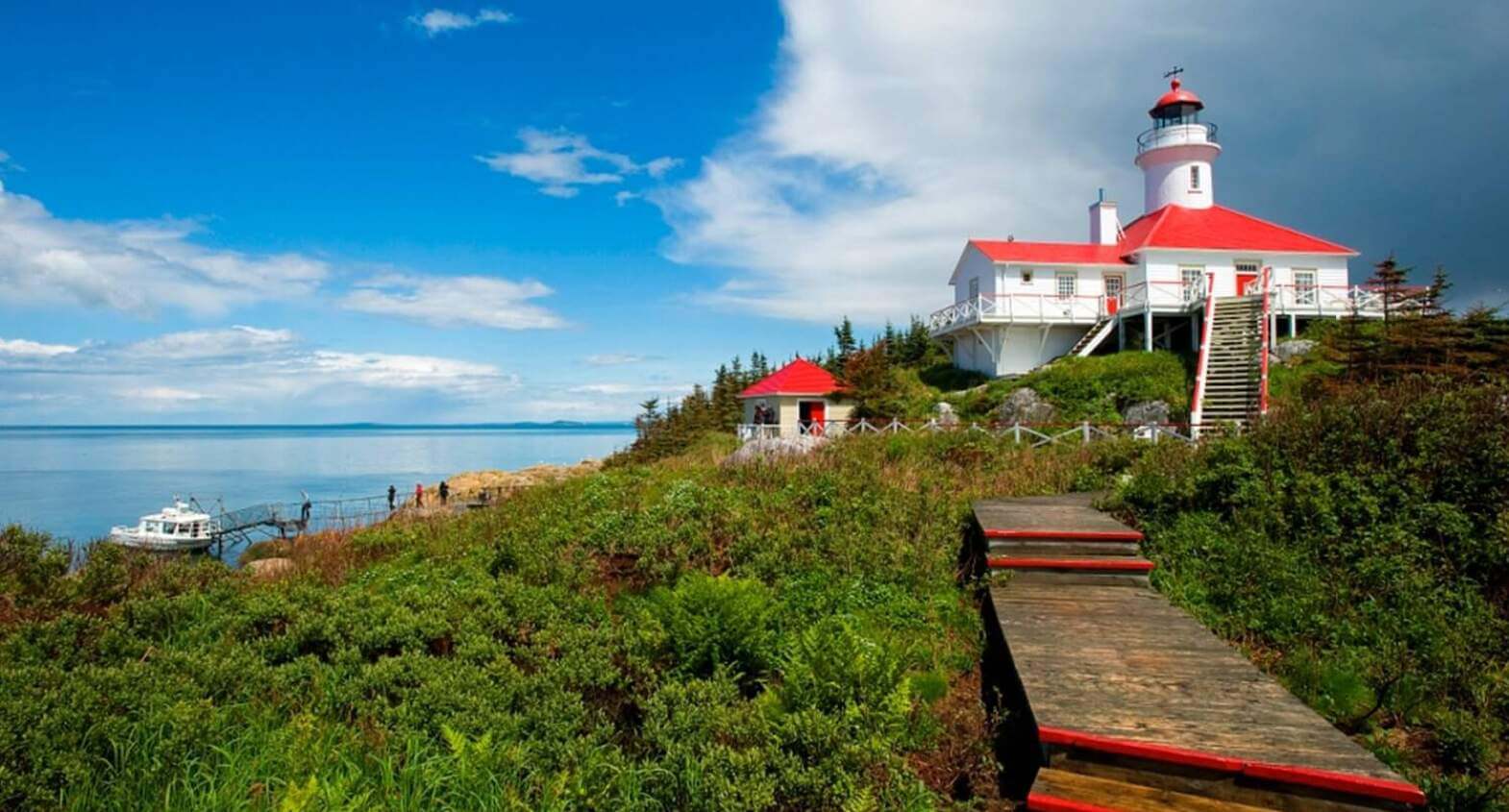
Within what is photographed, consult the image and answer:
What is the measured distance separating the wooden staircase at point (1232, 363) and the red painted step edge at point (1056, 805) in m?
18.6

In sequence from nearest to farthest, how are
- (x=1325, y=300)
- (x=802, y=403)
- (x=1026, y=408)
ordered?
(x=1026, y=408) < (x=1325, y=300) < (x=802, y=403)

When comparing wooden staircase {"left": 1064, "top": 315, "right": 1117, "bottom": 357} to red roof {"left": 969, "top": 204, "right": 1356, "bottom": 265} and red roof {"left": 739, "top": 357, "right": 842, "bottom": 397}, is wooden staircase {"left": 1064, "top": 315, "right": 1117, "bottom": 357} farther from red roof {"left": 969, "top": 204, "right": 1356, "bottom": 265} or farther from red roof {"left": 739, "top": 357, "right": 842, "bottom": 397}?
red roof {"left": 739, "top": 357, "right": 842, "bottom": 397}

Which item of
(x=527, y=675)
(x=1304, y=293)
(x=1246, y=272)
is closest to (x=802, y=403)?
(x=1246, y=272)

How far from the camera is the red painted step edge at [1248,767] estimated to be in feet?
12.1

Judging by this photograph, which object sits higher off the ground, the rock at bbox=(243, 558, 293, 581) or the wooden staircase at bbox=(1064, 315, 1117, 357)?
the wooden staircase at bbox=(1064, 315, 1117, 357)

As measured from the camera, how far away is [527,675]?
5.73 m

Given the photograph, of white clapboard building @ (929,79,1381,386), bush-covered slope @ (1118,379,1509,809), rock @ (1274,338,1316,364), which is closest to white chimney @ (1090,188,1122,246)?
white clapboard building @ (929,79,1381,386)

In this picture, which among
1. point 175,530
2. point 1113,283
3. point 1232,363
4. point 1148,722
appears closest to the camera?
point 1148,722

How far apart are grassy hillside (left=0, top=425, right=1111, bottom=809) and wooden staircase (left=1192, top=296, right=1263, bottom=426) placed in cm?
1564

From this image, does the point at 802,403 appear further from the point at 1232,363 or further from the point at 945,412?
the point at 1232,363

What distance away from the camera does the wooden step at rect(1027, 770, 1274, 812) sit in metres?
3.87

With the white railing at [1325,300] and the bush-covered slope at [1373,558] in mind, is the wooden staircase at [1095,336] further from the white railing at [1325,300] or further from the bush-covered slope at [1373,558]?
the bush-covered slope at [1373,558]

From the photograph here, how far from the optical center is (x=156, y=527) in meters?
30.1

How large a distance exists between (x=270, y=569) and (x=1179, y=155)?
119ft
